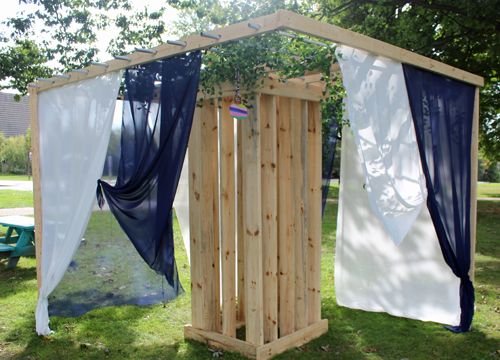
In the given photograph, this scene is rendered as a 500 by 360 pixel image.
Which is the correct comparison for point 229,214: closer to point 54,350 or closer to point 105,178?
point 105,178

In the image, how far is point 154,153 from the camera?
347 centimetres

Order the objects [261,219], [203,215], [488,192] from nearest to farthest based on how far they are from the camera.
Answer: [261,219] < [203,215] < [488,192]

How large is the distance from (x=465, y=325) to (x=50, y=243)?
4064mm

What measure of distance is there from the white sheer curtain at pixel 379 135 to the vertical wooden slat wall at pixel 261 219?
69cm

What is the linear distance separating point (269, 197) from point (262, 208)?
0.37ft

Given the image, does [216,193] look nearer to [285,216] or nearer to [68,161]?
[285,216]

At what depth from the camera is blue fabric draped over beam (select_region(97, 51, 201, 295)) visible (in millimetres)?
3273

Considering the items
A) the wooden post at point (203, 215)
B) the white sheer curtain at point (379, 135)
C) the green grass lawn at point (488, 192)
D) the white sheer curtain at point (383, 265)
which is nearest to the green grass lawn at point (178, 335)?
the white sheer curtain at point (383, 265)

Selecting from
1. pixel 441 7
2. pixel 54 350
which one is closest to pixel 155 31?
pixel 441 7

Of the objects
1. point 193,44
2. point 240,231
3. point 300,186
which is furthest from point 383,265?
point 193,44

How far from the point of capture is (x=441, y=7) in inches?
346

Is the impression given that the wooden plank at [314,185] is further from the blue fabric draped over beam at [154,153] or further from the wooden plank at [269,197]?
the blue fabric draped over beam at [154,153]

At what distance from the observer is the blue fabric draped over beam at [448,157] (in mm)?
3779

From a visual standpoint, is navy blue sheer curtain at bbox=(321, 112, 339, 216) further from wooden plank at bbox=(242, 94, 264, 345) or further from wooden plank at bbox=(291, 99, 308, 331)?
wooden plank at bbox=(242, 94, 264, 345)
